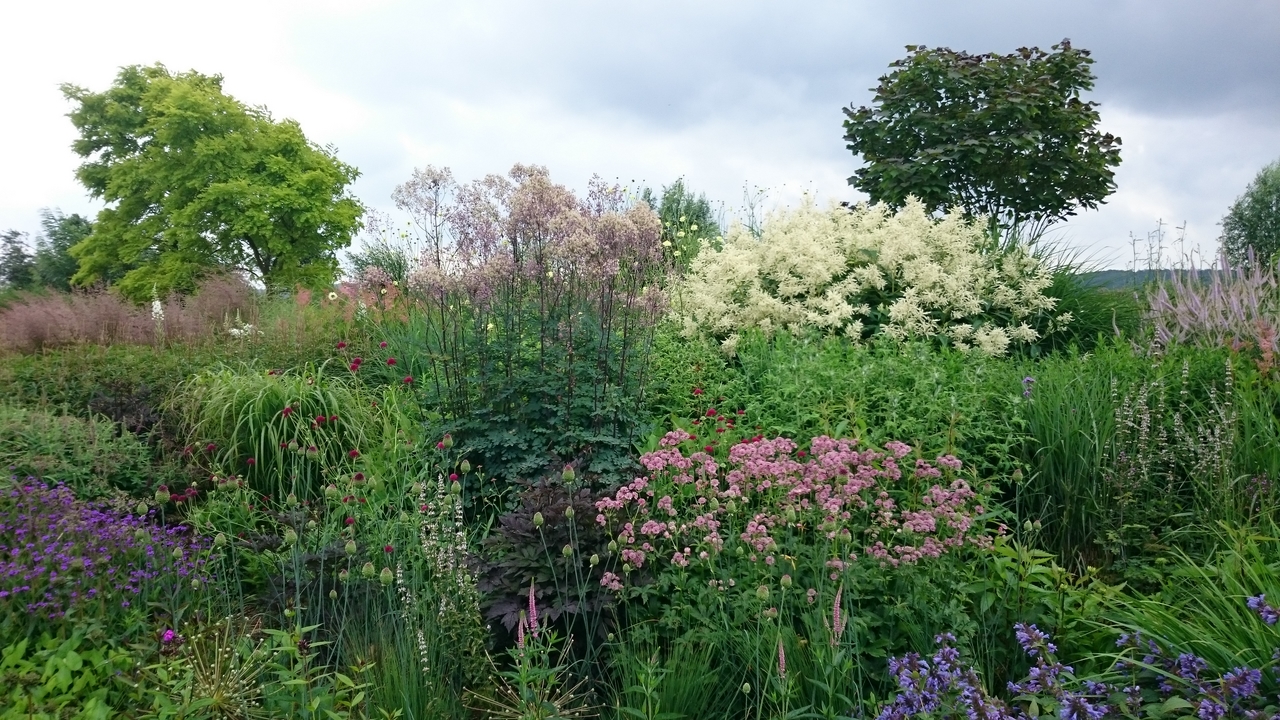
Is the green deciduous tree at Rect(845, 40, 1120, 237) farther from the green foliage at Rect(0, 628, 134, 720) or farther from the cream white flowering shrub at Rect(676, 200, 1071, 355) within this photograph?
the green foliage at Rect(0, 628, 134, 720)

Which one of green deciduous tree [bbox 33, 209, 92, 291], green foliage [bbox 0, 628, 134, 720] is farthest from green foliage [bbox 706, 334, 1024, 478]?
green deciduous tree [bbox 33, 209, 92, 291]

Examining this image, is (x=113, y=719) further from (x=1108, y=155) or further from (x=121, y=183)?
(x=121, y=183)

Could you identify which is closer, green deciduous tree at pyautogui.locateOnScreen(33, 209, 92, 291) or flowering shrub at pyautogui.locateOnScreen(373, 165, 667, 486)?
flowering shrub at pyautogui.locateOnScreen(373, 165, 667, 486)

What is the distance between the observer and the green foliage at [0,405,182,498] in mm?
5270

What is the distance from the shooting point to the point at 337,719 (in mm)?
2564

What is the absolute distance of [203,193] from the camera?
2412 centimetres

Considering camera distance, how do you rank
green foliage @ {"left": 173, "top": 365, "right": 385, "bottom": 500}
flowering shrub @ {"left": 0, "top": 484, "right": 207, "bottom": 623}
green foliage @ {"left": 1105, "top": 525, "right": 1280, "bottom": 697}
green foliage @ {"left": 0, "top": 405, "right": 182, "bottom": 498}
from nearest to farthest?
green foliage @ {"left": 1105, "top": 525, "right": 1280, "bottom": 697} < flowering shrub @ {"left": 0, "top": 484, "right": 207, "bottom": 623} < green foliage @ {"left": 0, "top": 405, "right": 182, "bottom": 498} < green foliage @ {"left": 173, "top": 365, "right": 385, "bottom": 500}

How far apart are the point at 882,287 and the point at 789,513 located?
5.16 meters

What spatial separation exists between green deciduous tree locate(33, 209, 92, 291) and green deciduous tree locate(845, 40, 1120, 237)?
32.2 meters

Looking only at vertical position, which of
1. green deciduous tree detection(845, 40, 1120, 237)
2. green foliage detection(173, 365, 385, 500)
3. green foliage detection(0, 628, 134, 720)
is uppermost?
green deciduous tree detection(845, 40, 1120, 237)

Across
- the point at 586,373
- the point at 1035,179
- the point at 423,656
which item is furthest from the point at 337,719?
the point at 1035,179

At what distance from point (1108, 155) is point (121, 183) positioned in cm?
2648

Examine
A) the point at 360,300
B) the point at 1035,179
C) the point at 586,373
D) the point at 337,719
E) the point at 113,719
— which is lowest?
the point at 113,719

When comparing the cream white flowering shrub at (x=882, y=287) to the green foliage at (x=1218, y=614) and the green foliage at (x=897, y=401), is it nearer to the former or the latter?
the green foliage at (x=897, y=401)
